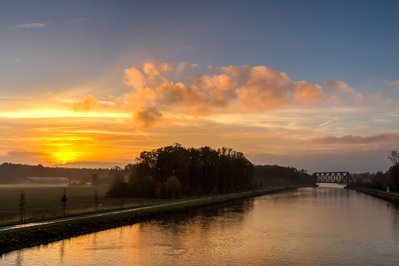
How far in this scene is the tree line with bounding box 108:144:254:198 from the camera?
337 ft

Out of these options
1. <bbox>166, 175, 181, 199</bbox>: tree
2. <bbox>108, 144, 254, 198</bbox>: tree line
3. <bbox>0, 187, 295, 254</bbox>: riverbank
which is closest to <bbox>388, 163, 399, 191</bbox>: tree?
<bbox>108, 144, 254, 198</bbox>: tree line

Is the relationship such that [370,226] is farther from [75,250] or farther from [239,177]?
[239,177]

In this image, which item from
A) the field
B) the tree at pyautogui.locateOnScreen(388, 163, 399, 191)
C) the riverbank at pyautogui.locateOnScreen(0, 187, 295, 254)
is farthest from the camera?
the tree at pyautogui.locateOnScreen(388, 163, 399, 191)

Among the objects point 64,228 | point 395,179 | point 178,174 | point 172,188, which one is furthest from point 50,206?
point 395,179

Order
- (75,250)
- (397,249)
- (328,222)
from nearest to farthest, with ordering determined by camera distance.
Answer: (75,250) → (397,249) → (328,222)

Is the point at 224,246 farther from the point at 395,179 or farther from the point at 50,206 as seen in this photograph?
the point at 395,179

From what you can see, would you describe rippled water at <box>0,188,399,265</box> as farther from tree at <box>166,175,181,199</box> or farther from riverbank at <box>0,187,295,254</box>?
tree at <box>166,175,181,199</box>

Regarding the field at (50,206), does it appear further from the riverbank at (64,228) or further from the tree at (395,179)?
the tree at (395,179)

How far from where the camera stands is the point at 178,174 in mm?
117812

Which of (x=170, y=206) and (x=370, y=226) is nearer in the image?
(x=370, y=226)

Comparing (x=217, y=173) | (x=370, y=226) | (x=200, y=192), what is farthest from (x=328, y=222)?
(x=217, y=173)

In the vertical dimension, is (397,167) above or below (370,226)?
above

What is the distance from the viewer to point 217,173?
5448 inches

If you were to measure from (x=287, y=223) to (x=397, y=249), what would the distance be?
21314 mm
